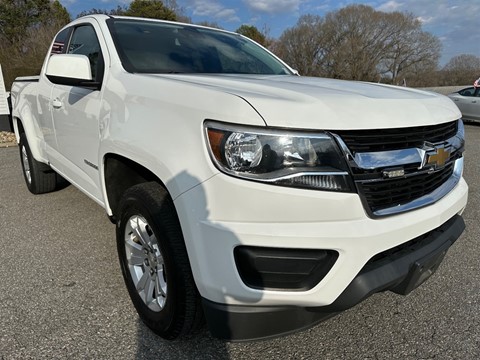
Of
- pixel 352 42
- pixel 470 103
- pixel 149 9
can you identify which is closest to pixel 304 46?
pixel 352 42

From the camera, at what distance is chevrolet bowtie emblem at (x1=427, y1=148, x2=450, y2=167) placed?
180 cm

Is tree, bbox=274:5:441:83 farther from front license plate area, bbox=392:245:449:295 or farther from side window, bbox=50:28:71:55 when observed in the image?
front license plate area, bbox=392:245:449:295

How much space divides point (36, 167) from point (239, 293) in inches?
147

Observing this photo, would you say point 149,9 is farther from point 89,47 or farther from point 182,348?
point 182,348

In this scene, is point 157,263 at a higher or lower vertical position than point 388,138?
lower

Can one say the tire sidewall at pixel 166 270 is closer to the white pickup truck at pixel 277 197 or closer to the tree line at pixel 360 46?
the white pickup truck at pixel 277 197

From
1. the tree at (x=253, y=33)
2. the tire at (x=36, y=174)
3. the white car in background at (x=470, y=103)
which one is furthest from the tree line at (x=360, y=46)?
the tire at (x=36, y=174)

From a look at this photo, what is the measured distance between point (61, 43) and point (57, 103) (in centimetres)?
98

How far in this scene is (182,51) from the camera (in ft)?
9.46

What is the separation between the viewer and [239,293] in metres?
1.59

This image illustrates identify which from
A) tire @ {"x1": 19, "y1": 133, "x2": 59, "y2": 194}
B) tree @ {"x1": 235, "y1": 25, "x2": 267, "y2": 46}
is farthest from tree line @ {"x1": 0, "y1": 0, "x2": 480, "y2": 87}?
tire @ {"x1": 19, "y1": 133, "x2": 59, "y2": 194}

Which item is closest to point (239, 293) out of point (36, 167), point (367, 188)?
point (367, 188)

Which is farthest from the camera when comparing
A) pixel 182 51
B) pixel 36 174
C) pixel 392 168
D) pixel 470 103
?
pixel 470 103

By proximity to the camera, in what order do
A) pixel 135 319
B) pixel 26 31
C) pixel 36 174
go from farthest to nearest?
1. pixel 26 31
2. pixel 36 174
3. pixel 135 319
